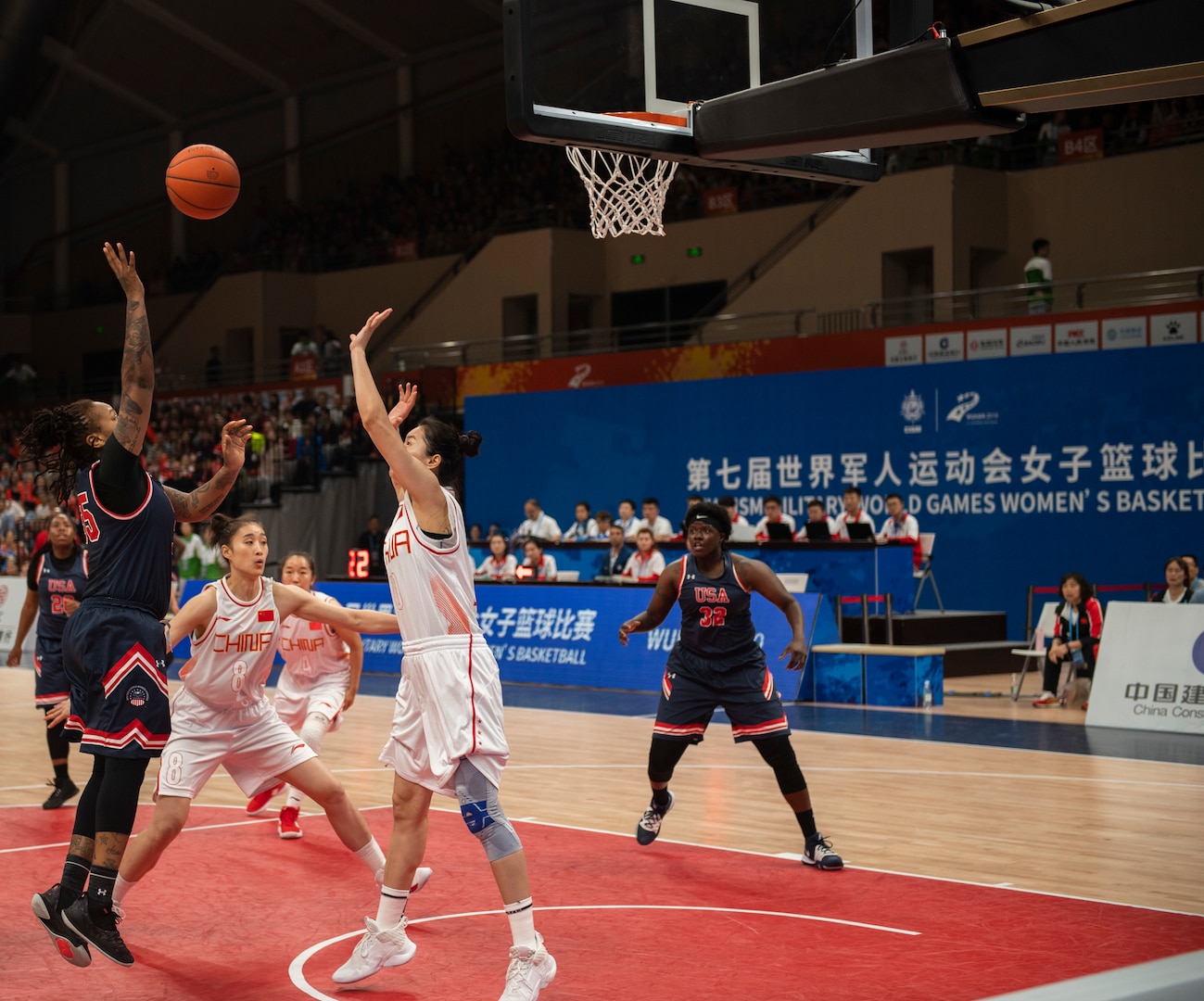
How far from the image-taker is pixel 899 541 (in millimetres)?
16203

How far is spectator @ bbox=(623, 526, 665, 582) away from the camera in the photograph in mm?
16484

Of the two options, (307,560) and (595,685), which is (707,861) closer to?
(307,560)

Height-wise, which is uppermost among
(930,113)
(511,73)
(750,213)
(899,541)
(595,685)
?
(750,213)

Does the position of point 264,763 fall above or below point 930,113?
below

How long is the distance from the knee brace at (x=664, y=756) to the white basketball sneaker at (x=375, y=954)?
240cm

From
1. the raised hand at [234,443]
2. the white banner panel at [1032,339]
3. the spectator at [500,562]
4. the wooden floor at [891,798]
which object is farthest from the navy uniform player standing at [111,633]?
the white banner panel at [1032,339]

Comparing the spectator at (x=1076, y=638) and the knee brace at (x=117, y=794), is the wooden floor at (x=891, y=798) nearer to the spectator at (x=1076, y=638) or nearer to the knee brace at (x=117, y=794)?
the spectator at (x=1076, y=638)

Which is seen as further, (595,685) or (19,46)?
(19,46)

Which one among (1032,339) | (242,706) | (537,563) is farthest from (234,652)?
(1032,339)

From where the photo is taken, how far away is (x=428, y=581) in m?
4.94

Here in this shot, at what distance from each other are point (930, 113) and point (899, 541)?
1100 centimetres

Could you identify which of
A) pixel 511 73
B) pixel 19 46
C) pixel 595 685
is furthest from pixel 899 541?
pixel 19 46

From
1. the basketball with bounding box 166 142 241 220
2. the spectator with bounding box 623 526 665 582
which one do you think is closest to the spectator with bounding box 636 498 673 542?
the spectator with bounding box 623 526 665 582

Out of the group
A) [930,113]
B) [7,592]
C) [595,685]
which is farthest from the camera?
[7,592]
